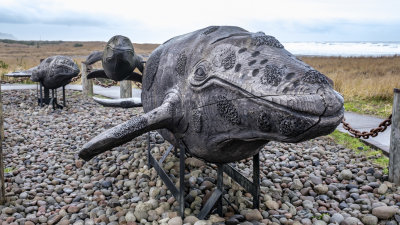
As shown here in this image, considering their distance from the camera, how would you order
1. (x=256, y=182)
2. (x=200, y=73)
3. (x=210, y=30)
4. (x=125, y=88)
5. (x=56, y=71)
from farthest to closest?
(x=125, y=88)
(x=56, y=71)
(x=256, y=182)
(x=210, y=30)
(x=200, y=73)

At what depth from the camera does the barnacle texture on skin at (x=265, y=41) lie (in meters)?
2.26

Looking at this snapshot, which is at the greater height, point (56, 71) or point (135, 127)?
point (56, 71)

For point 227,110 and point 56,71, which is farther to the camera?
point 56,71

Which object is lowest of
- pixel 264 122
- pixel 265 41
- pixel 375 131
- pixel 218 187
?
pixel 218 187

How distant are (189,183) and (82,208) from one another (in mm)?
1160

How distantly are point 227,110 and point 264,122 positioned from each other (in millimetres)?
311

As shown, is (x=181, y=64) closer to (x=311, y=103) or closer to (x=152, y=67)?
(x=152, y=67)

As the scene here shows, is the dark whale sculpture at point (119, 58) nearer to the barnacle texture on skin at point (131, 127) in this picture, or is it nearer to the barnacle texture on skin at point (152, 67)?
the barnacle texture on skin at point (152, 67)

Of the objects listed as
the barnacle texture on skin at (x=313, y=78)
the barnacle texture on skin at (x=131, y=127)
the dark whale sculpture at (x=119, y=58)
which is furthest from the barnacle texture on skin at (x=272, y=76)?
the dark whale sculpture at (x=119, y=58)

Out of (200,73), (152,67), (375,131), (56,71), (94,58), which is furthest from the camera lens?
(56,71)

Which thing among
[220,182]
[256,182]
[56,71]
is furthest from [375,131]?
[56,71]

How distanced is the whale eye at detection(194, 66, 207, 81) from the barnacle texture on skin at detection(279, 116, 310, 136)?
0.71m

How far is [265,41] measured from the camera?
2270 mm

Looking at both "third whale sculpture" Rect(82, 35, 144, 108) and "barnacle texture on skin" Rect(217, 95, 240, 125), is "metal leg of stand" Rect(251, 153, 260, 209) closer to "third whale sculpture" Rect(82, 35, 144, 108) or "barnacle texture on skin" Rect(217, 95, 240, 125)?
"barnacle texture on skin" Rect(217, 95, 240, 125)
